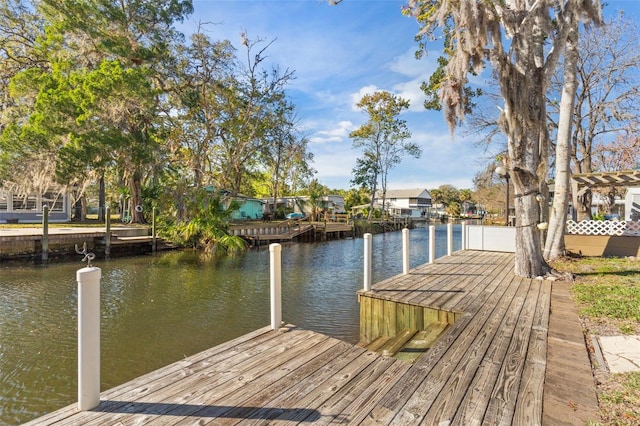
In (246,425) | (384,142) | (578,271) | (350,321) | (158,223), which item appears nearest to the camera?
(246,425)

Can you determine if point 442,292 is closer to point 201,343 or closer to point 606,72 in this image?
point 201,343

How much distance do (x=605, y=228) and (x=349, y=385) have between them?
1085 cm

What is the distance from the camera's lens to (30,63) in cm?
1812

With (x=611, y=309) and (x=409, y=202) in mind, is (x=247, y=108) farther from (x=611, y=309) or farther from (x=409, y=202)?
(x=409, y=202)

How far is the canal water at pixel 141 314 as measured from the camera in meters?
4.06

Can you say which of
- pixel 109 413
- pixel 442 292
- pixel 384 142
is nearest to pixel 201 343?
pixel 109 413

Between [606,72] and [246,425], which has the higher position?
[606,72]

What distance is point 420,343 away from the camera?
402 cm

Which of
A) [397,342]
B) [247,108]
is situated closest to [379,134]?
[247,108]

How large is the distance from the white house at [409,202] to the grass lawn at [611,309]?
1921 inches

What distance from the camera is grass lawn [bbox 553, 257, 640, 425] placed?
2090mm

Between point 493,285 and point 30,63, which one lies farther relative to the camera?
point 30,63

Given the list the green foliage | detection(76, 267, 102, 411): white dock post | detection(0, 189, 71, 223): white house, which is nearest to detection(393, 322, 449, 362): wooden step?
detection(76, 267, 102, 411): white dock post

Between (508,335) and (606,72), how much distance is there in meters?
14.6
